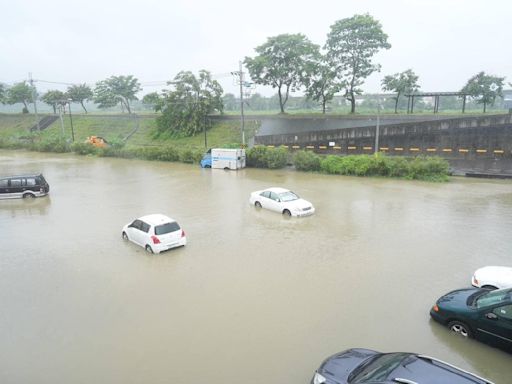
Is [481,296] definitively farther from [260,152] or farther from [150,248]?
[260,152]

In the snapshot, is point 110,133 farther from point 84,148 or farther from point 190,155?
point 190,155

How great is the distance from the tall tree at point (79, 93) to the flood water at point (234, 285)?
5019 centimetres

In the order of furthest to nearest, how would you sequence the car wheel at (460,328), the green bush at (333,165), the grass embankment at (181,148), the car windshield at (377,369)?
the green bush at (333,165)
the grass embankment at (181,148)
the car wheel at (460,328)
the car windshield at (377,369)

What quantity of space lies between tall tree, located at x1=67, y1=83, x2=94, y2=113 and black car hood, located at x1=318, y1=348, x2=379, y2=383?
226 feet

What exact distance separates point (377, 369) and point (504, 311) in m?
3.36

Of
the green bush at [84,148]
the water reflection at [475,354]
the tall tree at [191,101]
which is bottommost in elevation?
the water reflection at [475,354]

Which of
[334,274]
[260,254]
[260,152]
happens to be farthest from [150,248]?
[260,152]

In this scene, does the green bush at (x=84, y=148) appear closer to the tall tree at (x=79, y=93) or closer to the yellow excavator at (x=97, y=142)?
the yellow excavator at (x=97, y=142)

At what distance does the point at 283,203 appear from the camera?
17.5 m

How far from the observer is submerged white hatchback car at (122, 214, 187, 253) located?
42.1 ft

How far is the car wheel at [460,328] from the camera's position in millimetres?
7973

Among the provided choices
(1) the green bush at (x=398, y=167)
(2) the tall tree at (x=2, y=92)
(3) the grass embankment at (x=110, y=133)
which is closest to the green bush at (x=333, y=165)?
(1) the green bush at (x=398, y=167)

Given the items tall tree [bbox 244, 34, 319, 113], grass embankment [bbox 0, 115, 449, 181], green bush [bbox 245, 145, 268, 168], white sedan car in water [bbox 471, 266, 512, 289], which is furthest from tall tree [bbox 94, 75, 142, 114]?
white sedan car in water [bbox 471, 266, 512, 289]

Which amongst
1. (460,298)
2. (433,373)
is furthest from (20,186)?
(433,373)
